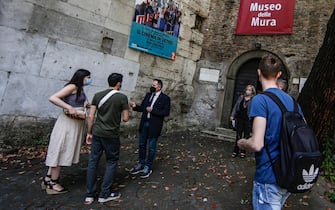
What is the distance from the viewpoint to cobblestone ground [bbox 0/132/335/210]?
2.95 meters

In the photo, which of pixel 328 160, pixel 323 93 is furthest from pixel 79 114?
pixel 328 160

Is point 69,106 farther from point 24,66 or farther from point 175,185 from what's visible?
point 24,66

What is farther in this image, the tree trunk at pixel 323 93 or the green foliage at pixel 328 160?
the green foliage at pixel 328 160

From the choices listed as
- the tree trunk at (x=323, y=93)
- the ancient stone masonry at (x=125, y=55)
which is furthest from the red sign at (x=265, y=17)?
the tree trunk at (x=323, y=93)

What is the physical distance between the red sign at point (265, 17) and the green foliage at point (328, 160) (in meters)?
4.67

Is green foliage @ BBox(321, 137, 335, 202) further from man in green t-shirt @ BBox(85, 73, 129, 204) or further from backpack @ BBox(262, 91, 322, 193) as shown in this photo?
man in green t-shirt @ BBox(85, 73, 129, 204)

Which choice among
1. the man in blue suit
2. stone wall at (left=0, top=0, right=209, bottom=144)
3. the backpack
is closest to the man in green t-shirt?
the man in blue suit

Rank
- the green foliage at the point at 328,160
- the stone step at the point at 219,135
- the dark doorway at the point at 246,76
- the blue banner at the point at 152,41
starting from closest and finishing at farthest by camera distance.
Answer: the green foliage at the point at 328,160, the blue banner at the point at 152,41, the stone step at the point at 219,135, the dark doorway at the point at 246,76

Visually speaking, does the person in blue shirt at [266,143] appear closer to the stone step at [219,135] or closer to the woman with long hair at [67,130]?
the woman with long hair at [67,130]

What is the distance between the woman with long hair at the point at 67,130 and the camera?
2.96 meters

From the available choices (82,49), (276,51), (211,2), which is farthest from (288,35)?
(82,49)

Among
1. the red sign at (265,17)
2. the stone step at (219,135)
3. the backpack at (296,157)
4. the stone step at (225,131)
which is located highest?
the red sign at (265,17)

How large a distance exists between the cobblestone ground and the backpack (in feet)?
5.66

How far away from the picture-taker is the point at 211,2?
867cm
